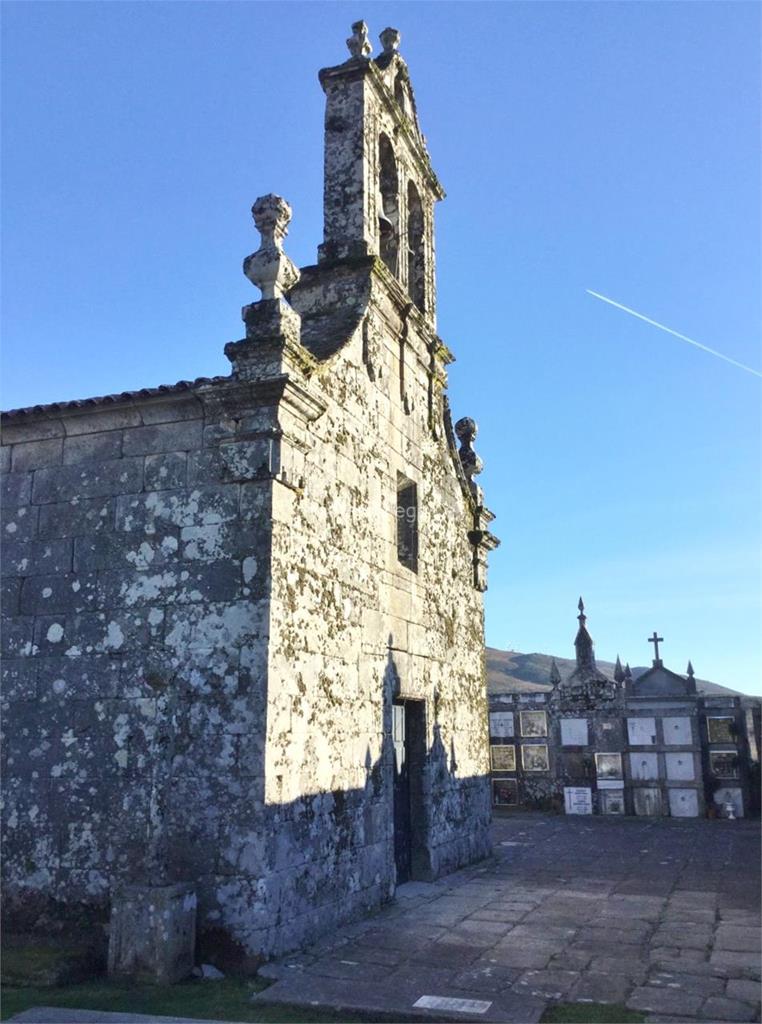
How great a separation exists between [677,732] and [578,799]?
2411 millimetres

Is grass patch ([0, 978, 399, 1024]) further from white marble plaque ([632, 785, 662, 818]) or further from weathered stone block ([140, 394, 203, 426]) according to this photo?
white marble plaque ([632, 785, 662, 818])

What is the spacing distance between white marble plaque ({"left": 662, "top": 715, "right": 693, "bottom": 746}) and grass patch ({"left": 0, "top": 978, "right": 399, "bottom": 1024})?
13483 mm

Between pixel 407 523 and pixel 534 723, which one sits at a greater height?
pixel 407 523

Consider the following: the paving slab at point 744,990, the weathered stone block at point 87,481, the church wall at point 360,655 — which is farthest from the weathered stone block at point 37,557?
the paving slab at point 744,990

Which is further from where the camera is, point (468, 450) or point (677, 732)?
point (677, 732)

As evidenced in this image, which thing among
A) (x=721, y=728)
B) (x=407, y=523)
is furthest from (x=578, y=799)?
(x=407, y=523)

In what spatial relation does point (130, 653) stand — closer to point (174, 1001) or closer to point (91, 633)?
point (91, 633)

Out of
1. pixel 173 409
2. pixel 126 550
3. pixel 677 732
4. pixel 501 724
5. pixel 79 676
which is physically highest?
pixel 173 409

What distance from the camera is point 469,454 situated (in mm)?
12336

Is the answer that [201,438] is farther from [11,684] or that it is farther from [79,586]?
[11,684]

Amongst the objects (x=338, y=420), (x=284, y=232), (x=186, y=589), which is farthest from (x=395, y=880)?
(x=284, y=232)

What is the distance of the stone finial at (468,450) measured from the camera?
12.2 m

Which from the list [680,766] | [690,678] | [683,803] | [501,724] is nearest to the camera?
[683,803]

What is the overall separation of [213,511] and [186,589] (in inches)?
24.5
